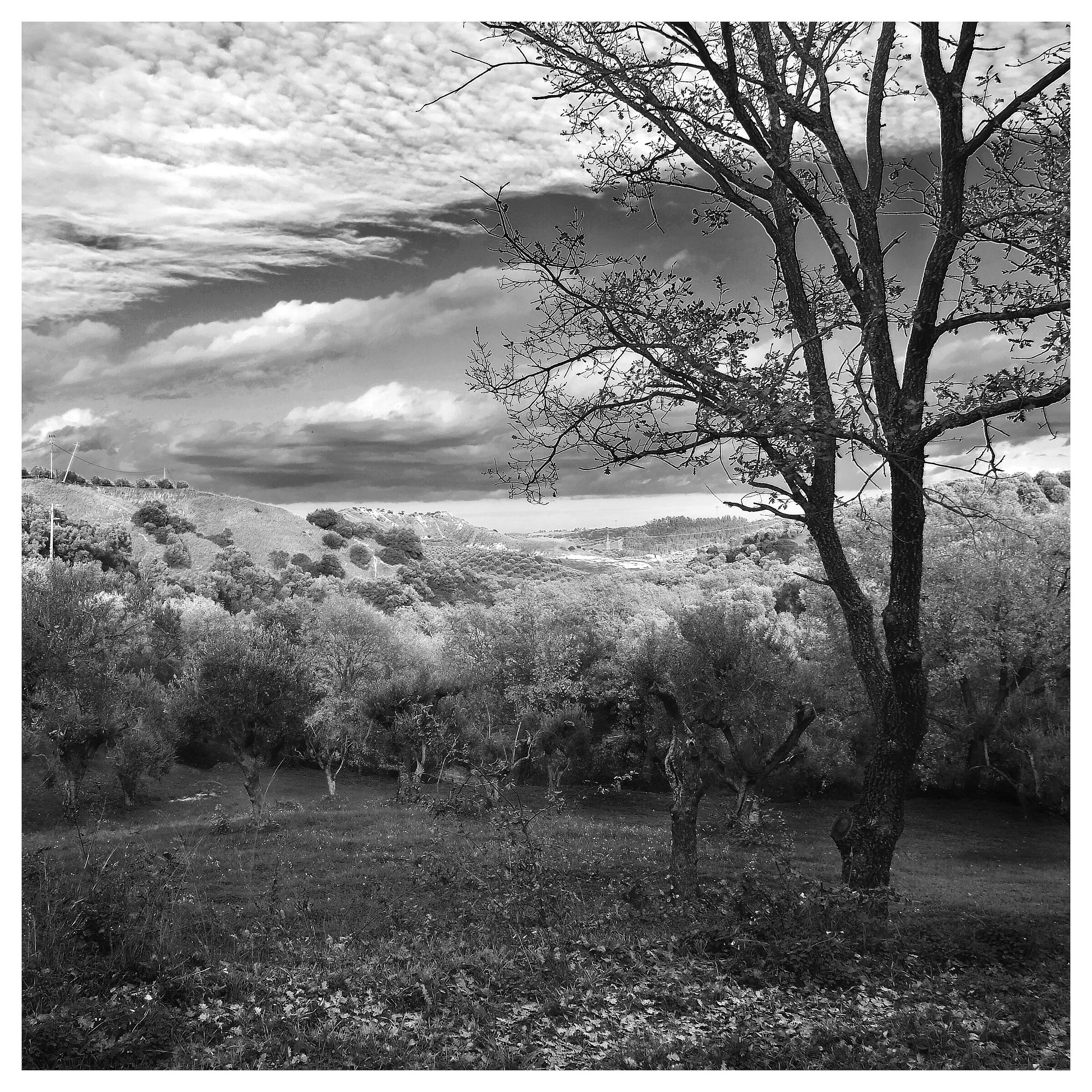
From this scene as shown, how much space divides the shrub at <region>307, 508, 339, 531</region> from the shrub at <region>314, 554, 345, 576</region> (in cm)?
559

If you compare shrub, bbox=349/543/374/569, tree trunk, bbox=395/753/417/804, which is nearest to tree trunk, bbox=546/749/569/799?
tree trunk, bbox=395/753/417/804

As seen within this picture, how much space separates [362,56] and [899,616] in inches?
242

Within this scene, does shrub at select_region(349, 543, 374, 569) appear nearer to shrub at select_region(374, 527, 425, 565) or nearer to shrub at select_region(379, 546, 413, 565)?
shrub at select_region(379, 546, 413, 565)

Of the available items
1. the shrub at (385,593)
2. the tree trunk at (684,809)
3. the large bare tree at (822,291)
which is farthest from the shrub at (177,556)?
the large bare tree at (822,291)

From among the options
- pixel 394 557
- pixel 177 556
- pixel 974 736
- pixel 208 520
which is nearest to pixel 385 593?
pixel 394 557

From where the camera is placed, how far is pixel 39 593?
1534 cm

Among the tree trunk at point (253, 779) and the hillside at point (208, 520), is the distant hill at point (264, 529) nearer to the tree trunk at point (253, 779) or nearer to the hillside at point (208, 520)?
the hillside at point (208, 520)

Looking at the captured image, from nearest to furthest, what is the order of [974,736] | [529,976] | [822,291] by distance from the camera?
[529,976] → [822,291] → [974,736]

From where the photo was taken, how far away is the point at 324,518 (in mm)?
53375

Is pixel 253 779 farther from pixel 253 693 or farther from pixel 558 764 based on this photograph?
pixel 558 764

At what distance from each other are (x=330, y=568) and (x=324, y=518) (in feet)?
24.8
